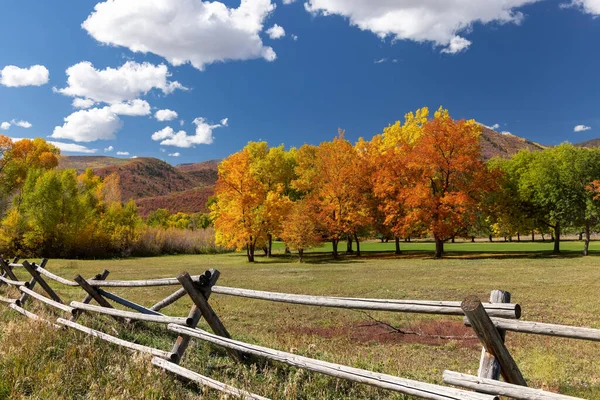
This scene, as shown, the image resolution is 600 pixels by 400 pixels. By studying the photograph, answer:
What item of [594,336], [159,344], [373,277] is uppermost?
[594,336]

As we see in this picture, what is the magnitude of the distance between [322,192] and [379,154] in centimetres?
788

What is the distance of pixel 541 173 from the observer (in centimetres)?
3716

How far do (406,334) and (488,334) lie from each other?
704 centimetres

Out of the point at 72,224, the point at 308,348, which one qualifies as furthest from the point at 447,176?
the point at 72,224

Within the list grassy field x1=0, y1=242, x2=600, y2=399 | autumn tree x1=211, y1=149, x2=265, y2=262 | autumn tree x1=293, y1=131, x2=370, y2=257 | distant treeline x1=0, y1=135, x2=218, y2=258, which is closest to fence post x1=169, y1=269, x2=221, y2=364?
grassy field x1=0, y1=242, x2=600, y2=399

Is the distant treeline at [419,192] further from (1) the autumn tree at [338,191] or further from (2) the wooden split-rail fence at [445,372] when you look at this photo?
(2) the wooden split-rail fence at [445,372]

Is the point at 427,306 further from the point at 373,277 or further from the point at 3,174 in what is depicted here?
the point at 3,174

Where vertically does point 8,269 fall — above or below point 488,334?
below

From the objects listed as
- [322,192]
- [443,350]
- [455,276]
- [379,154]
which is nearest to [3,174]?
[322,192]

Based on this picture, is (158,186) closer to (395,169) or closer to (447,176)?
(395,169)

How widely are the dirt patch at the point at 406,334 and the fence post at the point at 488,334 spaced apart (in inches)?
227

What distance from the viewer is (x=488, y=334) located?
3.17 meters

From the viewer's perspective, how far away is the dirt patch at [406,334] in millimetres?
9352

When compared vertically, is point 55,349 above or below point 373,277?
above
